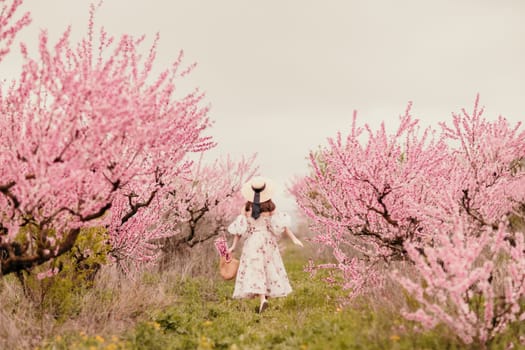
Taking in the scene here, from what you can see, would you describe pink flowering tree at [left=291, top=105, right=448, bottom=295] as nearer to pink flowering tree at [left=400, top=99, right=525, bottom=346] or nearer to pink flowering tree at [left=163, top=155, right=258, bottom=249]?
pink flowering tree at [left=400, top=99, right=525, bottom=346]

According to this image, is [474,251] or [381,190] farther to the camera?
[381,190]

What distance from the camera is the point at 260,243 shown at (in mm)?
8961

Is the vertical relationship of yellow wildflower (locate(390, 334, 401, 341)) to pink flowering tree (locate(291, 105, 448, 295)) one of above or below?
below

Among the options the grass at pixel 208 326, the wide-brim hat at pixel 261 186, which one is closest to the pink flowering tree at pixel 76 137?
the grass at pixel 208 326

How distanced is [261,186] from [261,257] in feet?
3.87

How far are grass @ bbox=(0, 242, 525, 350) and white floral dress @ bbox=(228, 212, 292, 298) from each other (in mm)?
303

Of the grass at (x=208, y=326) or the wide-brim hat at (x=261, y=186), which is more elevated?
the wide-brim hat at (x=261, y=186)

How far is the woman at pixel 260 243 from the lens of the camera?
8.84 m

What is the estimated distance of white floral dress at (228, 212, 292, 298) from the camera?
8.88 metres

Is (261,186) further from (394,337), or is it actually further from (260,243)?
(394,337)

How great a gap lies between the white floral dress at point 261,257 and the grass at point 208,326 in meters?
0.30

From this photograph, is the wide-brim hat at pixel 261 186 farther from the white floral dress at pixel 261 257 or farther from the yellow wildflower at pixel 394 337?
the yellow wildflower at pixel 394 337

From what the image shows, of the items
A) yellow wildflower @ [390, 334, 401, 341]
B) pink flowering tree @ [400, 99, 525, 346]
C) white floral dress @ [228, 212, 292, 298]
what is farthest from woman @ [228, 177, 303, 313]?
yellow wildflower @ [390, 334, 401, 341]

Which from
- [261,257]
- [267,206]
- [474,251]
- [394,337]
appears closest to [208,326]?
[261,257]
